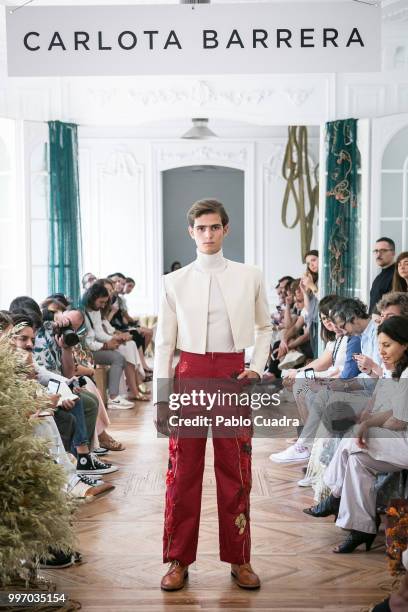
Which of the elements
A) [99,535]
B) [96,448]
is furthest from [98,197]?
[99,535]

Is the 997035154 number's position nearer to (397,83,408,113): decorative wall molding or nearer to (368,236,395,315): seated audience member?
(368,236,395,315): seated audience member

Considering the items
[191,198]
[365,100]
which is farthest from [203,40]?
[191,198]

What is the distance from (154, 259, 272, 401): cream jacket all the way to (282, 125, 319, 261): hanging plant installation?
7.12 metres

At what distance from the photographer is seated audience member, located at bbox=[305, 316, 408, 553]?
3.67 m

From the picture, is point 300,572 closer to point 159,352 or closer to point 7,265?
point 159,352

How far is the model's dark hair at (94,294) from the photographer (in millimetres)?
7090

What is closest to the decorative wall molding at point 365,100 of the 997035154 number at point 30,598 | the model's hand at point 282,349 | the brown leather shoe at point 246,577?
the model's hand at point 282,349

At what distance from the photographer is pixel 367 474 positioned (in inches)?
148

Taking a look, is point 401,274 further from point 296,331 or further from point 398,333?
point 398,333

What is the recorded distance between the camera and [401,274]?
5.72 meters

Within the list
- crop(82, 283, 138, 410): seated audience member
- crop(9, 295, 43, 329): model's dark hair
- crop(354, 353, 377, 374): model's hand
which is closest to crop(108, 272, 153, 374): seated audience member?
crop(82, 283, 138, 410): seated audience member

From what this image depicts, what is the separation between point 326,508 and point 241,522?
940mm

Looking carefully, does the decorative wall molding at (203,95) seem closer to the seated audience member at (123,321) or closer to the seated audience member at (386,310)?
the seated audience member at (123,321)

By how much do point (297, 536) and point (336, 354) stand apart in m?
1.43
